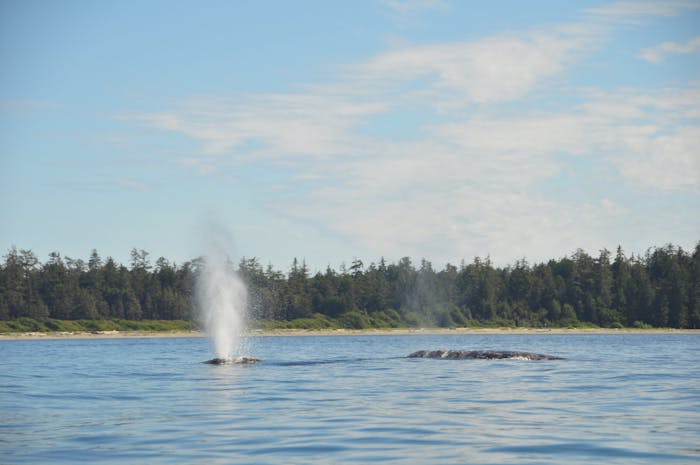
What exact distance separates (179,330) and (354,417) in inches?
5737

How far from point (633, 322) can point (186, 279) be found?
100 meters

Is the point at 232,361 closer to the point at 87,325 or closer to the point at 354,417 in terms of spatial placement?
the point at 354,417

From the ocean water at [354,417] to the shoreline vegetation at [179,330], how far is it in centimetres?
11102

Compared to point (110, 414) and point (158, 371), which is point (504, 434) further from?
point (158, 371)

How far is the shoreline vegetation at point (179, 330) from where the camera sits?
155 metres

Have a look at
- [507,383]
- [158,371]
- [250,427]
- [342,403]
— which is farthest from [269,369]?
[250,427]

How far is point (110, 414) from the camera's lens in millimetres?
29766

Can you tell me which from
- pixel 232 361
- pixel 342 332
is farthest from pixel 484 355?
pixel 342 332

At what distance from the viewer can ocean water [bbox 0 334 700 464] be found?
69.7 feet

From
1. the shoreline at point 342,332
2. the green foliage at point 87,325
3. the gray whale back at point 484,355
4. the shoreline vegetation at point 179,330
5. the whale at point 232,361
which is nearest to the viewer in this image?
the whale at point 232,361

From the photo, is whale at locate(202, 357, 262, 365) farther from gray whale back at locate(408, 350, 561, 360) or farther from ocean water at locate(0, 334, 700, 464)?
gray whale back at locate(408, 350, 561, 360)

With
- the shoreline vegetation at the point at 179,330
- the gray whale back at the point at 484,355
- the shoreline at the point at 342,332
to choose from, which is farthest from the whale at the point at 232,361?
the shoreline vegetation at the point at 179,330

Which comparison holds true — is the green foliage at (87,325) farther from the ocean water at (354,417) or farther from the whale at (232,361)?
the ocean water at (354,417)

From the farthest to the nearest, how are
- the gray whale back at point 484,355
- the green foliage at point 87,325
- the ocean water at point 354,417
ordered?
the green foliage at point 87,325 → the gray whale back at point 484,355 → the ocean water at point 354,417
